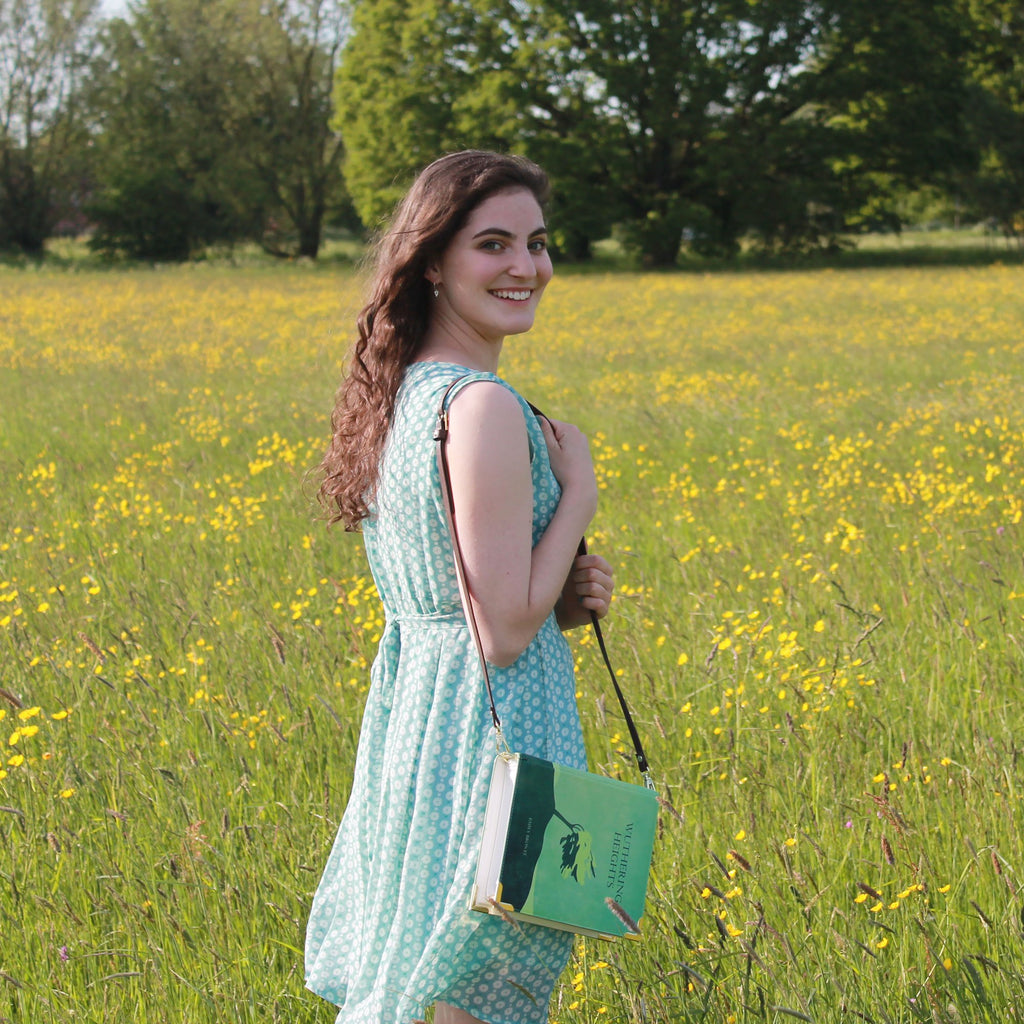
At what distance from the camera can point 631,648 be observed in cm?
418

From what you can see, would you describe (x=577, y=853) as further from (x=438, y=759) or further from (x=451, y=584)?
(x=451, y=584)

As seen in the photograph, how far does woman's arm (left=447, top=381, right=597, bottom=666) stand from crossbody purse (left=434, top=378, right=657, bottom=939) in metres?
0.03

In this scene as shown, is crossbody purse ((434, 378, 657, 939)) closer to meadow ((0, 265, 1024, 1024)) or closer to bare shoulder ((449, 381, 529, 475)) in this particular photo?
bare shoulder ((449, 381, 529, 475))

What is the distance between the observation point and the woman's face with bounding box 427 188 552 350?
6.84ft

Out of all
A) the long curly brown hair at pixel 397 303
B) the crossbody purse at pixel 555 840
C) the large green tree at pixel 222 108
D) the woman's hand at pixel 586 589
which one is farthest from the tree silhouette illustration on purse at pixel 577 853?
the large green tree at pixel 222 108

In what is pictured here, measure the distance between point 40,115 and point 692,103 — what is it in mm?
29862

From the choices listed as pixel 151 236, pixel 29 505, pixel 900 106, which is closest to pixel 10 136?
pixel 151 236

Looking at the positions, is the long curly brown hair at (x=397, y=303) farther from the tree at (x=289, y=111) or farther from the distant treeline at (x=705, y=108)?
the tree at (x=289, y=111)

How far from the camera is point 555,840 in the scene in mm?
1823

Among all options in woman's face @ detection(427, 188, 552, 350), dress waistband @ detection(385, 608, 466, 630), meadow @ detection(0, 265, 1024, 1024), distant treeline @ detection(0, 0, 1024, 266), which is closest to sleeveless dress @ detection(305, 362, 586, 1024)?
dress waistband @ detection(385, 608, 466, 630)

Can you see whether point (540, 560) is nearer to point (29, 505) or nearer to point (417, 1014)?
point (417, 1014)

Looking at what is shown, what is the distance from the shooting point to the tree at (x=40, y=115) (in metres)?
48.3

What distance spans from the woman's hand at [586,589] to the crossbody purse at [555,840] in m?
0.31

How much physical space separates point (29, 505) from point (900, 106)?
3978cm
